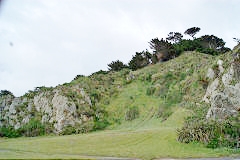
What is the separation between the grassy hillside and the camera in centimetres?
2228

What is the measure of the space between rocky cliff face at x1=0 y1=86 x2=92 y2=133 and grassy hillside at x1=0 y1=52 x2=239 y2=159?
1.71 meters

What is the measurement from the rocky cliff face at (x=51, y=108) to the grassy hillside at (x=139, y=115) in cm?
171

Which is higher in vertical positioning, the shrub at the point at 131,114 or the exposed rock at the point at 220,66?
the exposed rock at the point at 220,66

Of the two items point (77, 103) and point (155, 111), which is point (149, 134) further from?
point (77, 103)

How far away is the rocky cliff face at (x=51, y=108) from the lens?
125ft

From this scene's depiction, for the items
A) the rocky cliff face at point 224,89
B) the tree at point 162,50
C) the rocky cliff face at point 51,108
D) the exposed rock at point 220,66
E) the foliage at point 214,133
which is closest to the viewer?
the foliage at point 214,133

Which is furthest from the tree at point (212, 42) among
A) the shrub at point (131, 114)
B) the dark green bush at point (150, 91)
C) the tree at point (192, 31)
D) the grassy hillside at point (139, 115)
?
the shrub at point (131, 114)

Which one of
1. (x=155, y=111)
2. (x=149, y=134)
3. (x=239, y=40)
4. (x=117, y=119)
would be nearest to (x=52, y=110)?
(x=117, y=119)

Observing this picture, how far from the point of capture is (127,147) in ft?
79.2

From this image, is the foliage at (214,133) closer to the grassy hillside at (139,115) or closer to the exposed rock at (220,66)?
the grassy hillside at (139,115)

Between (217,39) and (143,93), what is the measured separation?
25553mm

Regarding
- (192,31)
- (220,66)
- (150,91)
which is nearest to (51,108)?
(150,91)

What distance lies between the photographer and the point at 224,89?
3112cm

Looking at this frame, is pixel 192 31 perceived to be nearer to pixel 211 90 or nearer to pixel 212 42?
pixel 212 42
